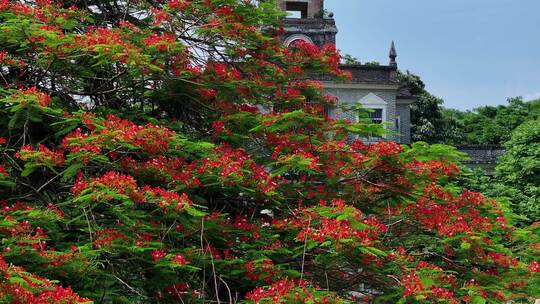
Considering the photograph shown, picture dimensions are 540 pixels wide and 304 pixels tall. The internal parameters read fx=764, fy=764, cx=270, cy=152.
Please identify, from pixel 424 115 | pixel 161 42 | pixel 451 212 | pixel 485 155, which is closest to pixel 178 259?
pixel 161 42

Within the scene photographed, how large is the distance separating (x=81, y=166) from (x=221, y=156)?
1209mm

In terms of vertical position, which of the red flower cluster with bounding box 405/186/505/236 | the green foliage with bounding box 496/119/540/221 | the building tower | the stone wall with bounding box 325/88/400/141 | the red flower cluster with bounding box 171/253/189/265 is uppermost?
the building tower

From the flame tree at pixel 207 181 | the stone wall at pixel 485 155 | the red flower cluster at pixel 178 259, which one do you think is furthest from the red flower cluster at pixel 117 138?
the stone wall at pixel 485 155

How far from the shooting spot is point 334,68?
8.40 metres

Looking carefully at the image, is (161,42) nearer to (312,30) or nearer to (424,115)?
(312,30)

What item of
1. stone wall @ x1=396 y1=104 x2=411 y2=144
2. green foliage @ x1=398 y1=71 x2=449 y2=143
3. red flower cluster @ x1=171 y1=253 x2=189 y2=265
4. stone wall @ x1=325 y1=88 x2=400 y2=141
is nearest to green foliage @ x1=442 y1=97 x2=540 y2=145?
green foliage @ x1=398 y1=71 x2=449 y2=143

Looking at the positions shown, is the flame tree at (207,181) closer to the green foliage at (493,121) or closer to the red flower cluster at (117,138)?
the red flower cluster at (117,138)

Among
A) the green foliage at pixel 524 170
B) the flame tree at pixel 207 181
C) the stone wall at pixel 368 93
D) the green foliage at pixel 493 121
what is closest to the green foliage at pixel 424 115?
the green foliage at pixel 493 121

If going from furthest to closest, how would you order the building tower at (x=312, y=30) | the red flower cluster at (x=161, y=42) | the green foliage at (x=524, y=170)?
the building tower at (x=312, y=30) < the green foliage at (x=524, y=170) < the red flower cluster at (x=161, y=42)

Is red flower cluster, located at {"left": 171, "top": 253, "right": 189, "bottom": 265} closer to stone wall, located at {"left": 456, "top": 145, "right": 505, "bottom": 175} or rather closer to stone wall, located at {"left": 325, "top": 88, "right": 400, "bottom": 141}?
stone wall, located at {"left": 325, "top": 88, "right": 400, "bottom": 141}

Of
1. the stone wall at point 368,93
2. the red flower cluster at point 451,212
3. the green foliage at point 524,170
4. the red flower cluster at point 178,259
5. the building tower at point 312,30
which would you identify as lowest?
the green foliage at point 524,170

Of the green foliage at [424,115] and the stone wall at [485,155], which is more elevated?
the green foliage at [424,115]

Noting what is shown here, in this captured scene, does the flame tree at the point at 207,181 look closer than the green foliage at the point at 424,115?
Yes

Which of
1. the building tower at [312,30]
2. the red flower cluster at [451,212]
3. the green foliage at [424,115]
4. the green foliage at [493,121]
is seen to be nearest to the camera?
the red flower cluster at [451,212]
